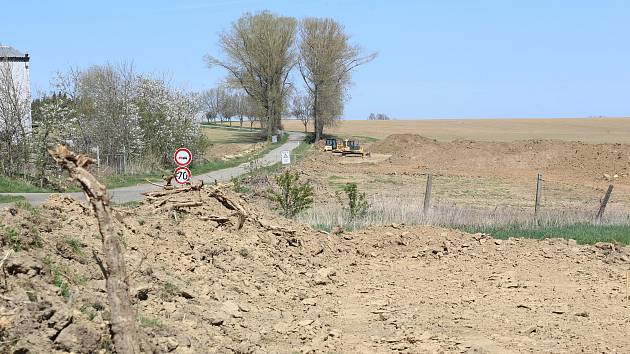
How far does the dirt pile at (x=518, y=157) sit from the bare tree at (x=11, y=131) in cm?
2688

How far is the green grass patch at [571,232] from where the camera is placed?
54.0 feet

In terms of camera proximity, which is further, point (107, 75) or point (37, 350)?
point (107, 75)

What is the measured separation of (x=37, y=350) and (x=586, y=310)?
7.73m

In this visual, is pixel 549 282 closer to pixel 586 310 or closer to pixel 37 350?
pixel 586 310

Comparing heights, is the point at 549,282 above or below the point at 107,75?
below

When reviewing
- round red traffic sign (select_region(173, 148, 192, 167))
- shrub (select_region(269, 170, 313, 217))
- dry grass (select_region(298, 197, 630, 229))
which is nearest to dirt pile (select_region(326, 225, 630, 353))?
dry grass (select_region(298, 197, 630, 229))

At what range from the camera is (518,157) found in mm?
54375

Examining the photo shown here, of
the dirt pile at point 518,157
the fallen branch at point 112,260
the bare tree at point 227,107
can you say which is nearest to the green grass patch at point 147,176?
the dirt pile at point 518,157

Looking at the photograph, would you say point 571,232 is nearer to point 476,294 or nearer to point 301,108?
point 476,294

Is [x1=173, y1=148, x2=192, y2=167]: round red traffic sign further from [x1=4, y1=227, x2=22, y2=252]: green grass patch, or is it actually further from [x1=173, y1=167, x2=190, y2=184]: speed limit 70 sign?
[x1=4, y1=227, x2=22, y2=252]: green grass patch

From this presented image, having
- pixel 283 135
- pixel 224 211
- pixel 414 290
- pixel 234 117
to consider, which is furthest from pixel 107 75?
pixel 234 117

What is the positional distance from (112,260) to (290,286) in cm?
578

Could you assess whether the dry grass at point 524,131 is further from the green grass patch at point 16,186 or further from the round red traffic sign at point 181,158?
the round red traffic sign at point 181,158

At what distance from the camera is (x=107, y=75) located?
1476 inches
